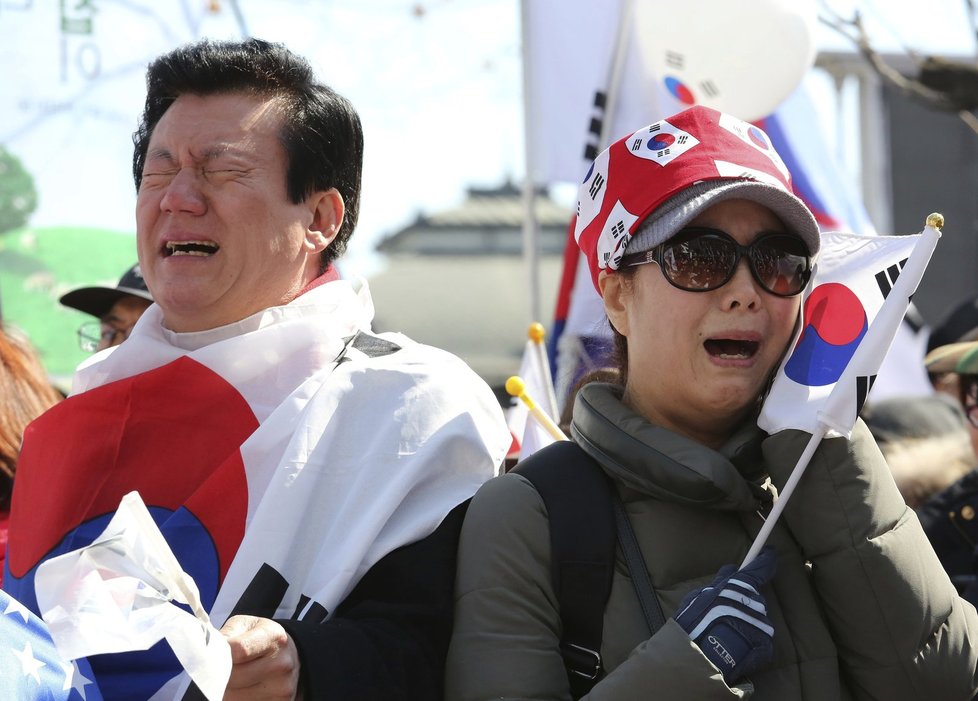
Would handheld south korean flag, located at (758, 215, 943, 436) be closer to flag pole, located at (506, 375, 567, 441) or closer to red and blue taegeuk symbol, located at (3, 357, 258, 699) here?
flag pole, located at (506, 375, 567, 441)

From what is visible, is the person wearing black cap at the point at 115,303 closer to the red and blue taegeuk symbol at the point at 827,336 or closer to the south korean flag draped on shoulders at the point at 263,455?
the south korean flag draped on shoulders at the point at 263,455

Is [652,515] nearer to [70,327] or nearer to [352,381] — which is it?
[352,381]

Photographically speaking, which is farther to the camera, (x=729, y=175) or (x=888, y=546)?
(x=729, y=175)

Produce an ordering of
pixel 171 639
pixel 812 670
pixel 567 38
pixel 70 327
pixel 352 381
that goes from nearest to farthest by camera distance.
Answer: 1. pixel 171 639
2. pixel 812 670
3. pixel 352 381
4. pixel 70 327
5. pixel 567 38

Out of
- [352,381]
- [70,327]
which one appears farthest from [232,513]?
[70,327]

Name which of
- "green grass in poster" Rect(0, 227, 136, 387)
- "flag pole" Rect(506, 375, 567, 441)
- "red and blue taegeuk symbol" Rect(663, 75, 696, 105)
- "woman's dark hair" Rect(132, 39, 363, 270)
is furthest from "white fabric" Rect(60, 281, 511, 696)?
"red and blue taegeuk symbol" Rect(663, 75, 696, 105)

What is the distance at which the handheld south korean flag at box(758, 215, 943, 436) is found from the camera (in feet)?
6.78

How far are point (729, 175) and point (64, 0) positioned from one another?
12.4ft

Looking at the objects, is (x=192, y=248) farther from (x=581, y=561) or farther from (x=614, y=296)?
(x=581, y=561)

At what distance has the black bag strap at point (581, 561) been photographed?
1.99 meters

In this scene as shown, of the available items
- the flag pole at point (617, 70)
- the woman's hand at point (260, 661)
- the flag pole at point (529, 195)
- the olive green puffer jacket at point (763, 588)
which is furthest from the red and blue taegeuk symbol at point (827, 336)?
the flag pole at point (529, 195)

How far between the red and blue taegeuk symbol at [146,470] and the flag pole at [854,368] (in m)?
0.92

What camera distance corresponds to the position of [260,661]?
6.01 feet

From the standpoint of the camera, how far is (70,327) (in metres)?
5.00
